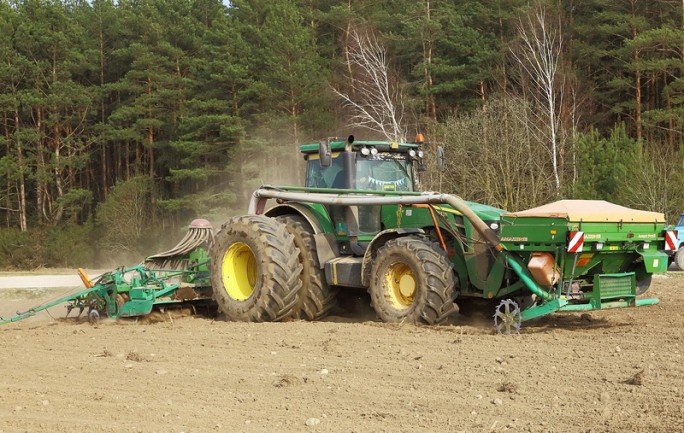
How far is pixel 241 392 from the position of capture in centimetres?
695

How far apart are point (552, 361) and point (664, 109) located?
28146 millimetres

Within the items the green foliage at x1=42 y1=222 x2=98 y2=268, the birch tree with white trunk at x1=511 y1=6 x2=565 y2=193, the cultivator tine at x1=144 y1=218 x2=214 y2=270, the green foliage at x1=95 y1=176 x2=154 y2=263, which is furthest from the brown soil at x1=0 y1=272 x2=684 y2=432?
the green foliage at x1=42 y1=222 x2=98 y2=268

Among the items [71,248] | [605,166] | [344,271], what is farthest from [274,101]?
[344,271]

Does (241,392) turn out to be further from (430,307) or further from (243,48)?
(243,48)

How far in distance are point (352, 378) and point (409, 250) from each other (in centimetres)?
279

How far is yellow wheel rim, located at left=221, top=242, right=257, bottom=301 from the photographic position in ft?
38.1

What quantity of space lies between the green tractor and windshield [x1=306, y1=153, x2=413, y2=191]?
2 cm

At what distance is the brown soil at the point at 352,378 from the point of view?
5938 mm

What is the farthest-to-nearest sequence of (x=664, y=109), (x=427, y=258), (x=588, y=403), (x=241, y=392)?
(x=664, y=109)
(x=427, y=258)
(x=241, y=392)
(x=588, y=403)

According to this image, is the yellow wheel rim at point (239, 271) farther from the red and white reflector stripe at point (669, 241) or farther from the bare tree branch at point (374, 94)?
the bare tree branch at point (374, 94)

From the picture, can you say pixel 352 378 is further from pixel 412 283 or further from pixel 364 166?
pixel 364 166

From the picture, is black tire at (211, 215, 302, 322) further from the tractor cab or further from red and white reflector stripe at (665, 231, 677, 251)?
red and white reflector stripe at (665, 231, 677, 251)

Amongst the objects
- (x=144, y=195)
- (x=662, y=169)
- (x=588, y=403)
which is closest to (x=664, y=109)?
(x=662, y=169)

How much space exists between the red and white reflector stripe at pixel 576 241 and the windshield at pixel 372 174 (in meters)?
3.22
